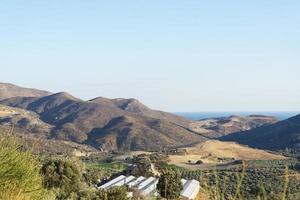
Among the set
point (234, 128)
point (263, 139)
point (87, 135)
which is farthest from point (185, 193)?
point (234, 128)

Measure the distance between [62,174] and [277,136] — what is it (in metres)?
91.5

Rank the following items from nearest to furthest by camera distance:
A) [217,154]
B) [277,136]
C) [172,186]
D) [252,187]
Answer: [252,187] → [172,186] → [217,154] → [277,136]

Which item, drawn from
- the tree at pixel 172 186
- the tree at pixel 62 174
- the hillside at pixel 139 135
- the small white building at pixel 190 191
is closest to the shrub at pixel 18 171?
the tree at pixel 172 186

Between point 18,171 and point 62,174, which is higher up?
point 18,171

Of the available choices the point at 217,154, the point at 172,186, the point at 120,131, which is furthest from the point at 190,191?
the point at 120,131

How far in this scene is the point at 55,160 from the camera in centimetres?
→ 3058

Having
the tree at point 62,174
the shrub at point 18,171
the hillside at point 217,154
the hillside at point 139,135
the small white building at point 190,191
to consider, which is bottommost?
the hillside at point 139,135

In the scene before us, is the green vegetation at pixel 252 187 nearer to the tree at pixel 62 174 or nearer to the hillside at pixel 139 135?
the tree at pixel 62 174

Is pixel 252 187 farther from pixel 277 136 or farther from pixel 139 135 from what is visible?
pixel 139 135

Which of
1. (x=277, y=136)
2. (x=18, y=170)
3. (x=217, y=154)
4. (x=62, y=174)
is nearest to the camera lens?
(x=18, y=170)

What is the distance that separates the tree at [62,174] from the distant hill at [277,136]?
70.2 m

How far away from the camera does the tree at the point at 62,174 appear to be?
27.3 m

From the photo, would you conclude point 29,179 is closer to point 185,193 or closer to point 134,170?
point 185,193

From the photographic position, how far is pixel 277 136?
376 feet
